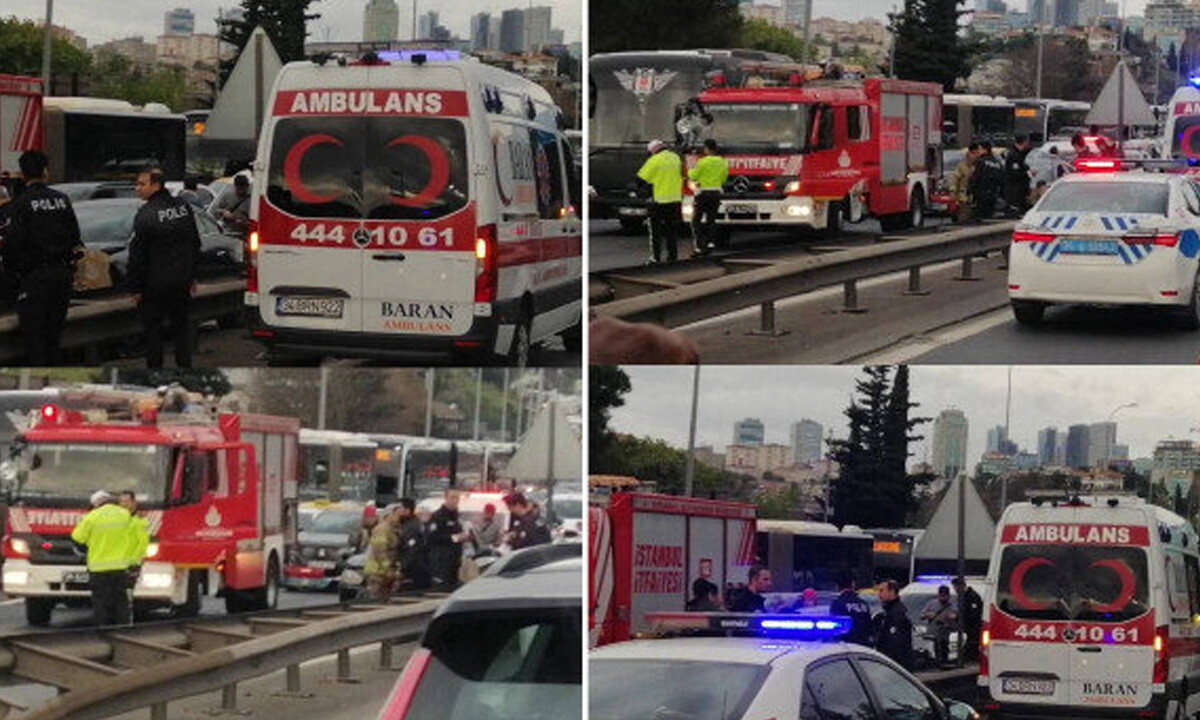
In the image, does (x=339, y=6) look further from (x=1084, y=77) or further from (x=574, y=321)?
(x=1084, y=77)

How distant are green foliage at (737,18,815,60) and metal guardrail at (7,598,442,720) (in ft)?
18.3

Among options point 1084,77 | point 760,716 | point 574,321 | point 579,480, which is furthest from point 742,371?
point 760,716

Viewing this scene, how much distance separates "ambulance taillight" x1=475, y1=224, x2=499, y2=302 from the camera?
10469 millimetres

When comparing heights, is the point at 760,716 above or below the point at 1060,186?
below

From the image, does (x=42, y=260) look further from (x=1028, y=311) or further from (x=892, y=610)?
(x=1028, y=311)

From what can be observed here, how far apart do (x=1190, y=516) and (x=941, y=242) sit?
2.23 metres

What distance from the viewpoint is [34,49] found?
11.6 meters

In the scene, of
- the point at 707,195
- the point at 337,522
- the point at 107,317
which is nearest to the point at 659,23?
the point at 707,195

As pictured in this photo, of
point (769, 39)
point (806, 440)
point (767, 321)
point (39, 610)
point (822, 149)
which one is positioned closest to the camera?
point (39, 610)

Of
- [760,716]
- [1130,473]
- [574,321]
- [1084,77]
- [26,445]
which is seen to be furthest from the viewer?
[1084,77]

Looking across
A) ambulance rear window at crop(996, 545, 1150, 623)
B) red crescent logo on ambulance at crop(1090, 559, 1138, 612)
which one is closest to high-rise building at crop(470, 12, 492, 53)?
ambulance rear window at crop(996, 545, 1150, 623)

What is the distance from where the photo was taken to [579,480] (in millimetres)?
9867

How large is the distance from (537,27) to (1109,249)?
13.0 ft

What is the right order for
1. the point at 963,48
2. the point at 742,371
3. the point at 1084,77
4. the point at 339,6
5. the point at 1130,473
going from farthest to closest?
the point at 1084,77
the point at 963,48
the point at 1130,473
the point at 742,371
the point at 339,6
